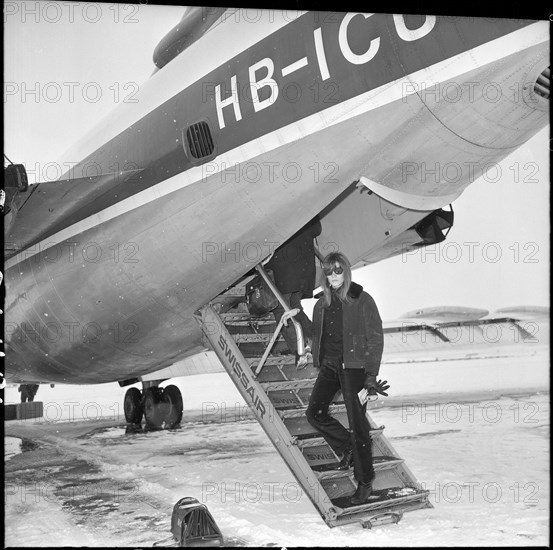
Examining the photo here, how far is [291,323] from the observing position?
5383 mm

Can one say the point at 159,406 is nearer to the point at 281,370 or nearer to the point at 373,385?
the point at 281,370

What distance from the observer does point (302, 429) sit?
17.6 feet

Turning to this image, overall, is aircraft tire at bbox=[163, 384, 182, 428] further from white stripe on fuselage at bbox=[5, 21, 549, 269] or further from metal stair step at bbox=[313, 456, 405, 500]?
metal stair step at bbox=[313, 456, 405, 500]

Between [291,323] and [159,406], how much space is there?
514cm

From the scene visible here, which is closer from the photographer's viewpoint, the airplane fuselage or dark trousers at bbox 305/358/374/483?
the airplane fuselage

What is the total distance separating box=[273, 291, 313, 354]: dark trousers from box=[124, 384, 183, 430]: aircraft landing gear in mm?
4802

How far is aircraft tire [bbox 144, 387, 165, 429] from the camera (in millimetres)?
9930

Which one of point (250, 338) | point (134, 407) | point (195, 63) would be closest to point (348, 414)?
point (250, 338)

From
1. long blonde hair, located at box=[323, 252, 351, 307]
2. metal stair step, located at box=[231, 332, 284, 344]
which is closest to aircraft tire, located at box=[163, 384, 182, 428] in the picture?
metal stair step, located at box=[231, 332, 284, 344]

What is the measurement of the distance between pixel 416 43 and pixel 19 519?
449 centimetres

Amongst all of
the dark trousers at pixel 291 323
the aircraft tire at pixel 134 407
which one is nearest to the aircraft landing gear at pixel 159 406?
the aircraft tire at pixel 134 407

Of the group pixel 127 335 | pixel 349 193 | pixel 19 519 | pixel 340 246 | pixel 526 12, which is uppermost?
pixel 526 12

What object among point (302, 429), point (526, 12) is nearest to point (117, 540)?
point (302, 429)

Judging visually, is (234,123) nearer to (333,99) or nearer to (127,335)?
(333,99)
